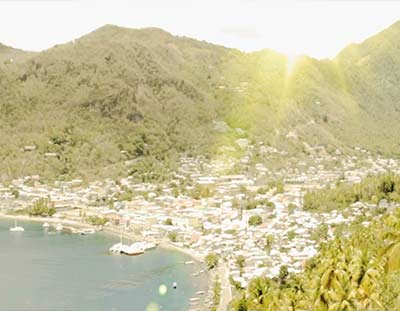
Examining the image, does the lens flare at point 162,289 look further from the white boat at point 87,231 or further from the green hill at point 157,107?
the green hill at point 157,107

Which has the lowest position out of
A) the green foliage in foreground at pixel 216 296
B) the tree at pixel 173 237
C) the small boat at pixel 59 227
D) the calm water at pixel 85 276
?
the calm water at pixel 85 276

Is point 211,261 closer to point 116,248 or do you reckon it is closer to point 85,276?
point 85,276

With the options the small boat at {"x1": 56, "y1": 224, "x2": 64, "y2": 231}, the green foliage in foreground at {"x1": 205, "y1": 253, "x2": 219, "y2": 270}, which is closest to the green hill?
the small boat at {"x1": 56, "y1": 224, "x2": 64, "y2": 231}

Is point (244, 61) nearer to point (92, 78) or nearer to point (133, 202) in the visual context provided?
point (92, 78)

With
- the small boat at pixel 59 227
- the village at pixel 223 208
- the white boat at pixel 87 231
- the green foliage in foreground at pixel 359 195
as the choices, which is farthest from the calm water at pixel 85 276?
the green foliage in foreground at pixel 359 195

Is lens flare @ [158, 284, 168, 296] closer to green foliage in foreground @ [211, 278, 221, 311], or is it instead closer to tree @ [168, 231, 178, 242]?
green foliage in foreground @ [211, 278, 221, 311]

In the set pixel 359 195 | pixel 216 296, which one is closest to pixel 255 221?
pixel 359 195
